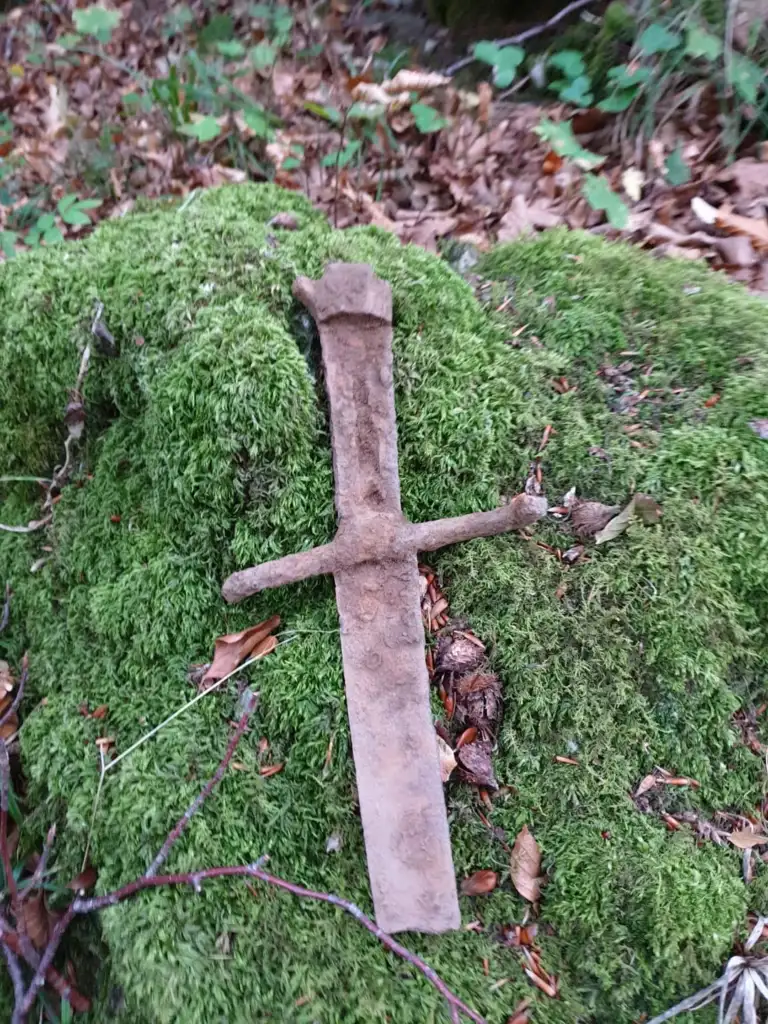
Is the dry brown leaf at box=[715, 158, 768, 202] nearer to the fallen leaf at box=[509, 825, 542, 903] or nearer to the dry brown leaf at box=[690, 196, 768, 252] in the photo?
the dry brown leaf at box=[690, 196, 768, 252]

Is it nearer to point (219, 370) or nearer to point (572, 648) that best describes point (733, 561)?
point (572, 648)

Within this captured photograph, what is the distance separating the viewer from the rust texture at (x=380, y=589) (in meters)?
1.51

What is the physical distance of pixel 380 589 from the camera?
1.70 metres

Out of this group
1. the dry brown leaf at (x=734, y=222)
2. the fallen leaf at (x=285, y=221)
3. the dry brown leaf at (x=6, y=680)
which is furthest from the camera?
the dry brown leaf at (x=734, y=222)

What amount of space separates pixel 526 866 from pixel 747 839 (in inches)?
22.1

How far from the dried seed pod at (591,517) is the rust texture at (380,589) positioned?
26cm

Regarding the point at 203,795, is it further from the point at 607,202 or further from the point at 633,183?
the point at 633,183

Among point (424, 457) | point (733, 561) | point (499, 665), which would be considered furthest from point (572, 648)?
point (424, 457)

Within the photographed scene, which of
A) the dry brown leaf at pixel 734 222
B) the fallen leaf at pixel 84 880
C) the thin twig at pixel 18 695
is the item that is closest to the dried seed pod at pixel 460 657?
the fallen leaf at pixel 84 880

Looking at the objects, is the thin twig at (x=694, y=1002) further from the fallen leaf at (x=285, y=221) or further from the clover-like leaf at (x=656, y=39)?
the clover-like leaf at (x=656, y=39)

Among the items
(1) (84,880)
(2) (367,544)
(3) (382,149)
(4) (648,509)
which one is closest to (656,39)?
(3) (382,149)

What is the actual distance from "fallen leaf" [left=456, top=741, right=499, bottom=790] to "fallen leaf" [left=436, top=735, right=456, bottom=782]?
0.02 m

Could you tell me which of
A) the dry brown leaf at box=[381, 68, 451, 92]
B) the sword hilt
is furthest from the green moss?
the dry brown leaf at box=[381, 68, 451, 92]

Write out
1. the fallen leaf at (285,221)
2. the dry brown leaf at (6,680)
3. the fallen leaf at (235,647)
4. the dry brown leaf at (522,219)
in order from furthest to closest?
the dry brown leaf at (522,219) → the fallen leaf at (285,221) → the dry brown leaf at (6,680) → the fallen leaf at (235,647)
